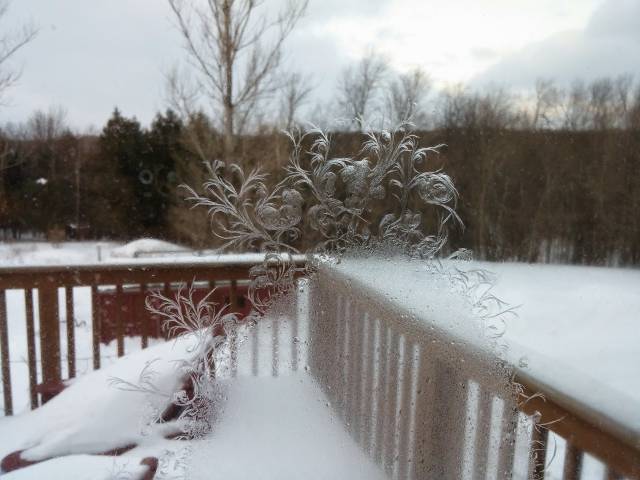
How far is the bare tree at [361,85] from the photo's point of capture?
980 mm

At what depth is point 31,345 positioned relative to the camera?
1.66 m

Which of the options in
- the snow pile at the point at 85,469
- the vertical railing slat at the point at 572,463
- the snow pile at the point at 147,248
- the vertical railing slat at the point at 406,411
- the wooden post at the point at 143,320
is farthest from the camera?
the wooden post at the point at 143,320

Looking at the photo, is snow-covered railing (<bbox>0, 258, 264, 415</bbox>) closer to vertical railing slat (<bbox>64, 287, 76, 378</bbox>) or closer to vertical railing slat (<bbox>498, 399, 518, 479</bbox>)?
vertical railing slat (<bbox>64, 287, 76, 378</bbox>)

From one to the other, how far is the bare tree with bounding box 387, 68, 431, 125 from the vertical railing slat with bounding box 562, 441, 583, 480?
2.00ft

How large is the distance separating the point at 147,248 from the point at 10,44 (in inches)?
29.8

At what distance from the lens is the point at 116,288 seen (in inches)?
63.0

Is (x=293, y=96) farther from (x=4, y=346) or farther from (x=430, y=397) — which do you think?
(x=4, y=346)

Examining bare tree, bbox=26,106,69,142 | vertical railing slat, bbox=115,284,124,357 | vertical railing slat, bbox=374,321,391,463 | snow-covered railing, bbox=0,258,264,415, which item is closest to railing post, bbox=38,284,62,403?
snow-covered railing, bbox=0,258,264,415

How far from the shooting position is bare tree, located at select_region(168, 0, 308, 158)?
114cm

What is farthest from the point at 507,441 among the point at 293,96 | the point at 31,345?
the point at 31,345

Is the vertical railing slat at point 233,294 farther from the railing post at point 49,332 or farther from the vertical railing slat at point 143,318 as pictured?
the railing post at point 49,332

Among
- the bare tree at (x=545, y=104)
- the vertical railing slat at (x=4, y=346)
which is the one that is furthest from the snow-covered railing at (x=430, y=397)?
the vertical railing slat at (x=4, y=346)

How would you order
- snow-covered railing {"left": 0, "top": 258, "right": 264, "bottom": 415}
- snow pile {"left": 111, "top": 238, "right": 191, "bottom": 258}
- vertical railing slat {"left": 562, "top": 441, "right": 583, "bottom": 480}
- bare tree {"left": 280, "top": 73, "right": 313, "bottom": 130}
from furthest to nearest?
snow-covered railing {"left": 0, "top": 258, "right": 264, "bottom": 415} → snow pile {"left": 111, "top": 238, "right": 191, "bottom": 258} → bare tree {"left": 280, "top": 73, "right": 313, "bottom": 130} → vertical railing slat {"left": 562, "top": 441, "right": 583, "bottom": 480}

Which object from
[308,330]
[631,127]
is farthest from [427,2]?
[308,330]
